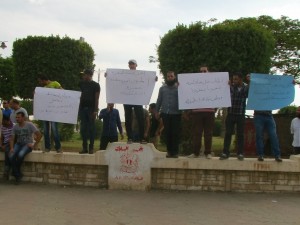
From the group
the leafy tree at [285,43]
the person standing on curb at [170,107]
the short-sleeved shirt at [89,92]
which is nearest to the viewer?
the person standing on curb at [170,107]

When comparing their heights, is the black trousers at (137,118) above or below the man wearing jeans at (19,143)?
above

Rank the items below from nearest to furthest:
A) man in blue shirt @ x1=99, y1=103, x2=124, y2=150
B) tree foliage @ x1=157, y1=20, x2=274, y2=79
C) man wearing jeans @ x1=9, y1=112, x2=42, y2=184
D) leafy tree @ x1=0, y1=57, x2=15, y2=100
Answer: man wearing jeans @ x1=9, y1=112, x2=42, y2=184
man in blue shirt @ x1=99, y1=103, x2=124, y2=150
tree foliage @ x1=157, y1=20, x2=274, y2=79
leafy tree @ x1=0, y1=57, x2=15, y2=100

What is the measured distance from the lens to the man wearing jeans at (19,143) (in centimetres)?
951

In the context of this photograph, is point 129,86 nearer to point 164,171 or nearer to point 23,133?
point 164,171

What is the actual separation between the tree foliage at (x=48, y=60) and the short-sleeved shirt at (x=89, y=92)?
8050 millimetres

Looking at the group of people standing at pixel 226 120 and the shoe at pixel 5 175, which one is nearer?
the group of people standing at pixel 226 120

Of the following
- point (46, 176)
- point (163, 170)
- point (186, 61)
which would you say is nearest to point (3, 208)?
point (46, 176)

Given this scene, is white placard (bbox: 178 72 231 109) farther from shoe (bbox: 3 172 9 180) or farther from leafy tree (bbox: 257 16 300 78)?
leafy tree (bbox: 257 16 300 78)

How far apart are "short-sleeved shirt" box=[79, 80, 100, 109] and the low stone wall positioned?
1.07 meters

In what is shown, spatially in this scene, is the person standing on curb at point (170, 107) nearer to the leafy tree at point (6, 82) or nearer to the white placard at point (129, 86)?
the white placard at point (129, 86)

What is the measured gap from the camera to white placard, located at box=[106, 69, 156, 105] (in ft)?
29.8

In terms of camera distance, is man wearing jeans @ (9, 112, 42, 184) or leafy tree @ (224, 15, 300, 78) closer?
man wearing jeans @ (9, 112, 42, 184)

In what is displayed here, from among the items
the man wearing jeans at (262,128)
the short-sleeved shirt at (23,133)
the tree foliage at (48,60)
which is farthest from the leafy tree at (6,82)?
the man wearing jeans at (262,128)

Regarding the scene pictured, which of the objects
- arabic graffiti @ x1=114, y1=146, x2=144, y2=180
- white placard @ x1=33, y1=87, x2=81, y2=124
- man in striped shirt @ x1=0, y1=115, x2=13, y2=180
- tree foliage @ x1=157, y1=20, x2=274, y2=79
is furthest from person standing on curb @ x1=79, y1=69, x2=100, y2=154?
tree foliage @ x1=157, y1=20, x2=274, y2=79
